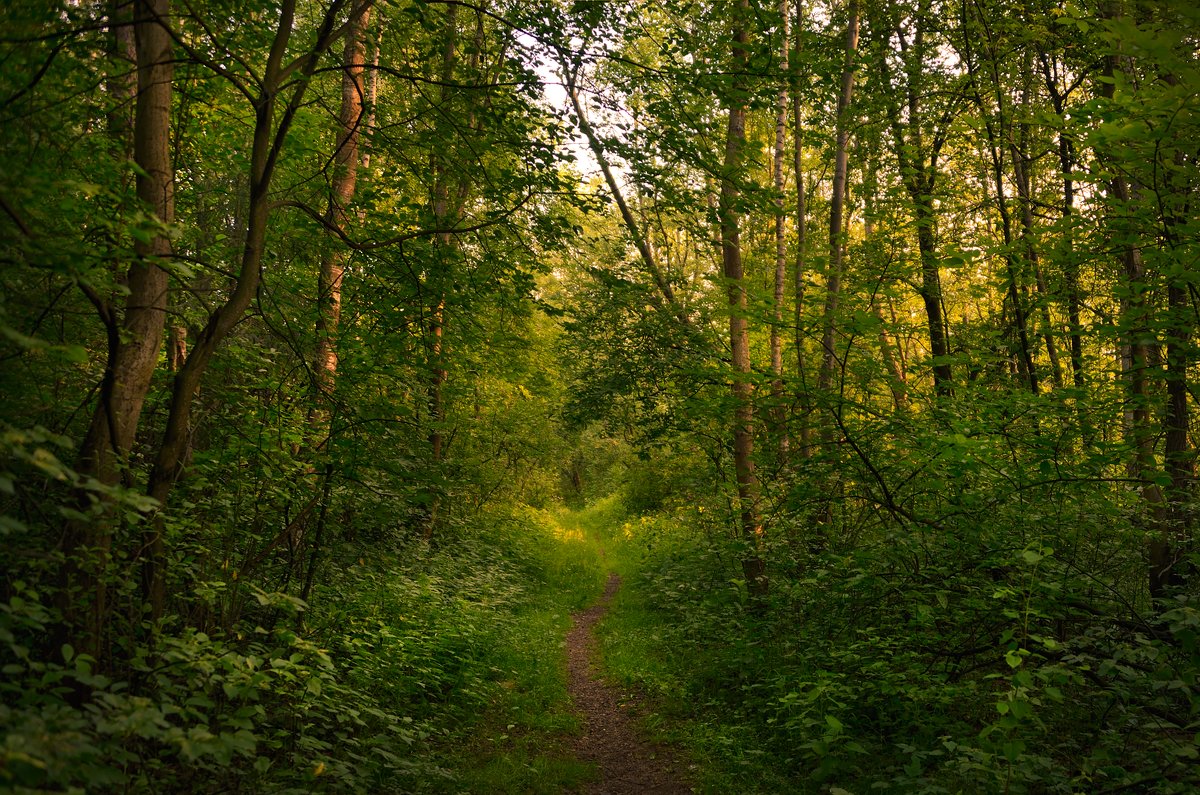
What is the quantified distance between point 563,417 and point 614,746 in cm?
530

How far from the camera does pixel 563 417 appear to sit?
36.1 feet

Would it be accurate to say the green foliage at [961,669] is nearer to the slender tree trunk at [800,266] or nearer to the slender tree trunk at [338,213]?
the slender tree trunk at [800,266]

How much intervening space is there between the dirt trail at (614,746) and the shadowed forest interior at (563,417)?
0.83 ft

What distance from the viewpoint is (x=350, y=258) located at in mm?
6859

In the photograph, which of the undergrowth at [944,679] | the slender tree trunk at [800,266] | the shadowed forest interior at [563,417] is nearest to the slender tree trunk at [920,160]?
the shadowed forest interior at [563,417]

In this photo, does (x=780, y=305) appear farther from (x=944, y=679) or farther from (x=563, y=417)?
(x=944, y=679)

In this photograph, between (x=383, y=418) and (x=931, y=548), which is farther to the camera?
(x=931, y=548)

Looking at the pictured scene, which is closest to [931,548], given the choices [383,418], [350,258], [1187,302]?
[1187,302]

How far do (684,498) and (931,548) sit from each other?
1022 centimetres

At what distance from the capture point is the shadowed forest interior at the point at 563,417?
3523 millimetres

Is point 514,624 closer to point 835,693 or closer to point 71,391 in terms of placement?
point 835,693

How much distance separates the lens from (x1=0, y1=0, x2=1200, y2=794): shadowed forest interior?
3.52 meters

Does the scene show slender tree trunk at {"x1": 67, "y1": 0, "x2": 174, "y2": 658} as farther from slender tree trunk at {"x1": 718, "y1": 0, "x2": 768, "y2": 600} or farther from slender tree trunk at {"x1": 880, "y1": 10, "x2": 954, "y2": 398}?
slender tree trunk at {"x1": 880, "y1": 10, "x2": 954, "y2": 398}

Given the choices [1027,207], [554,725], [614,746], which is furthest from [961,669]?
[1027,207]
